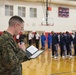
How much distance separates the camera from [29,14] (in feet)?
65.7

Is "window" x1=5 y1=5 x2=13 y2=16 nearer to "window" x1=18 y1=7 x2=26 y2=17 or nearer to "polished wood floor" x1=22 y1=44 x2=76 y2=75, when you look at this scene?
"window" x1=18 y1=7 x2=26 y2=17

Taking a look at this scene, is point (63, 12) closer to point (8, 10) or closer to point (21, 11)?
point (21, 11)

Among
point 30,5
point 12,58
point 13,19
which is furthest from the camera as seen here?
point 30,5

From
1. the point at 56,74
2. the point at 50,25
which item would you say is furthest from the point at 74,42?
the point at 50,25

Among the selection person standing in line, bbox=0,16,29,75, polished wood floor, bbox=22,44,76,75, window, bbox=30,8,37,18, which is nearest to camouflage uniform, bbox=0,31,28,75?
person standing in line, bbox=0,16,29,75

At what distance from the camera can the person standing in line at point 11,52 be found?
2.24 m

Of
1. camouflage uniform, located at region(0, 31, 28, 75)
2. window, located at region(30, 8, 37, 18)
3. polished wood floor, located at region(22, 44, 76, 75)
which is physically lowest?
polished wood floor, located at region(22, 44, 76, 75)

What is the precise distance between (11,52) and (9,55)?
0.04 meters

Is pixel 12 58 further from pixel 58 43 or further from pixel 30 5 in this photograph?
pixel 30 5

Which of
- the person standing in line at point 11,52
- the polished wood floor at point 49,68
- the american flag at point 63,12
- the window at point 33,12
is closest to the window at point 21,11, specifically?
the window at point 33,12

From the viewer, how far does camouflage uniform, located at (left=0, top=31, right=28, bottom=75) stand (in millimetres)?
2236

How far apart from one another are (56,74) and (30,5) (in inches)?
549

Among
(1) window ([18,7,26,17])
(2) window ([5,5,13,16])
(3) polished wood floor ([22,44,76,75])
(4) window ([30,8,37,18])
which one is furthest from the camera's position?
(4) window ([30,8,37,18])

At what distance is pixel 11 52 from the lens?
7.37 feet
